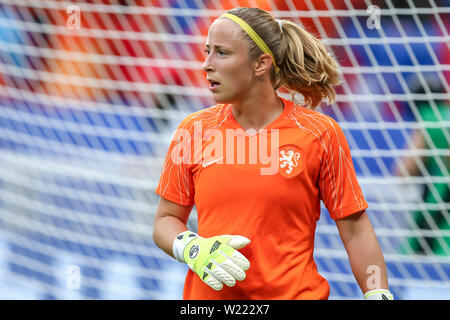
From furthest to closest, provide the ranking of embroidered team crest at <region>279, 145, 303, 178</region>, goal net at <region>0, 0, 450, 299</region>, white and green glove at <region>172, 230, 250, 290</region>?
1. goal net at <region>0, 0, 450, 299</region>
2. embroidered team crest at <region>279, 145, 303, 178</region>
3. white and green glove at <region>172, 230, 250, 290</region>

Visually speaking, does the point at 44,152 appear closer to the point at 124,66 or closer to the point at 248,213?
the point at 124,66

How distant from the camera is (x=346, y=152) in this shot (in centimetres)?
190

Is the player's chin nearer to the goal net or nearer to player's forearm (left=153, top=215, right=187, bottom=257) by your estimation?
player's forearm (left=153, top=215, right=187, bottom=257)

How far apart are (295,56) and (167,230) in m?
0.63

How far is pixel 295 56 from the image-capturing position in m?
1.97

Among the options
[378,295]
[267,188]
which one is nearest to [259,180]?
[267,188]

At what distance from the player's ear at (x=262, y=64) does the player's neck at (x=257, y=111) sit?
60 millimetres

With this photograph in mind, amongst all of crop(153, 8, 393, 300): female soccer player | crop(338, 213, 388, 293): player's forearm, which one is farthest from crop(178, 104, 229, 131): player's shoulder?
crop(338, 213, 388, 293): player's forearm

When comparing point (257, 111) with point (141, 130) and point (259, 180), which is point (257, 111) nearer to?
point (259, 180)

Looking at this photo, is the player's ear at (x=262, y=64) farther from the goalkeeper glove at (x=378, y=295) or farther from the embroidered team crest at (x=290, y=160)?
the goalkeeper glove at (x=378, y=295)

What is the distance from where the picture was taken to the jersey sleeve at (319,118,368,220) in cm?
188

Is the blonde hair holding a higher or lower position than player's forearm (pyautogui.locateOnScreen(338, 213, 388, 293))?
higher

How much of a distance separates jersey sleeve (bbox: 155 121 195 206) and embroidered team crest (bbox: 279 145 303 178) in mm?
271

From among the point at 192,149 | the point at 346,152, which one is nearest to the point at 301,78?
the point at 346,152
